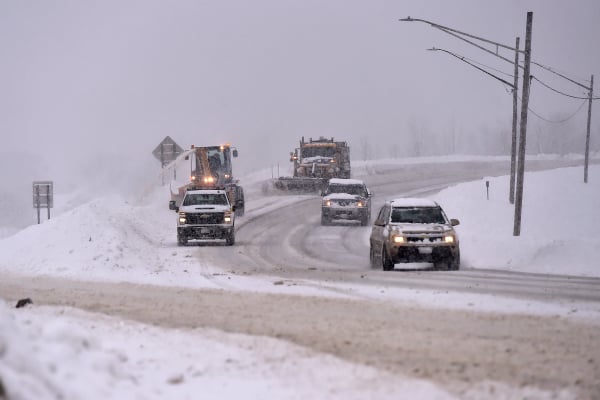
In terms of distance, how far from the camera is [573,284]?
15547 mm

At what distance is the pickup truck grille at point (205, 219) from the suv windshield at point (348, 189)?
10.3m

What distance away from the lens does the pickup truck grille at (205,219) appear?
90.4 ft

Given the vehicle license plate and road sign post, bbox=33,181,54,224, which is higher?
road sign post, bbox=33,181,54,224

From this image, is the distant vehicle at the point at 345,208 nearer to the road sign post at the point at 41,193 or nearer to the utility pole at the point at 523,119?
the utility pole at the point at 523,119

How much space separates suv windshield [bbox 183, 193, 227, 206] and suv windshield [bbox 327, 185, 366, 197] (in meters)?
9.13

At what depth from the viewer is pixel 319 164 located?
163 ft

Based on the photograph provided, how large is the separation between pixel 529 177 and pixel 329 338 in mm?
40003

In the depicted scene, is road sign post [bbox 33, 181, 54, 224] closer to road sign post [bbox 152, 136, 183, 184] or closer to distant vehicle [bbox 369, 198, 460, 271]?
road sign post [bbox 152, 136, 183, 184]

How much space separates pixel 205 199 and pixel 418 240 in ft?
39.0

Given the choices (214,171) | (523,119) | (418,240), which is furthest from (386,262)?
(214,171)

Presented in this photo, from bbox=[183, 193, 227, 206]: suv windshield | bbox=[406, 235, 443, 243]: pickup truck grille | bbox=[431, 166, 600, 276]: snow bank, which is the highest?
bbox=[183, 193, 227, 206]: suv windshield

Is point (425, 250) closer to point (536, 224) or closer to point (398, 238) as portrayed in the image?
point (398, 238)

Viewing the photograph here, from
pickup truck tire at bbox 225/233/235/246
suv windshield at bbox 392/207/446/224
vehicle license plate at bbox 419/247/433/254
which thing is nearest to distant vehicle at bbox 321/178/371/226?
pickup truck tire at bbox 225/233/235/246

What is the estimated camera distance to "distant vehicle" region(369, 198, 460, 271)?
61.9 feet
